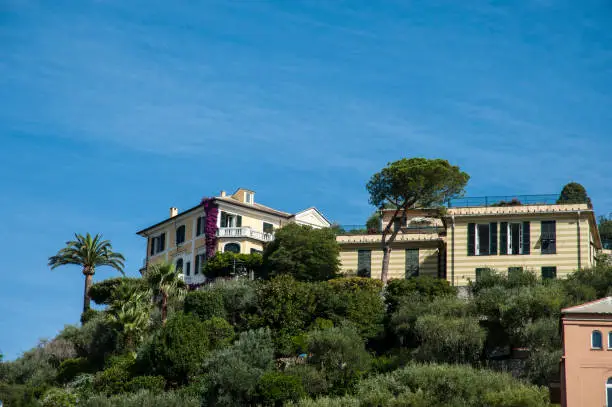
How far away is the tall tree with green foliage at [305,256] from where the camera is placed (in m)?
75.4

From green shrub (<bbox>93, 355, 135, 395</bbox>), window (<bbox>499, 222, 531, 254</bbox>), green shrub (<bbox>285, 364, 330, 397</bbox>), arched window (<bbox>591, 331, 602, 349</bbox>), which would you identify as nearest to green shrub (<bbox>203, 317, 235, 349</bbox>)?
green shrub (<bbox>93, 355, 135, 395</bbox>)

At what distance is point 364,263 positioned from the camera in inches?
3091

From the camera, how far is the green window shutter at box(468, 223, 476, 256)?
242 feet

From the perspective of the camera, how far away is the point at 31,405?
202 ft

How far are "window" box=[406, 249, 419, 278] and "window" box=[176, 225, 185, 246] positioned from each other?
64.0 ft

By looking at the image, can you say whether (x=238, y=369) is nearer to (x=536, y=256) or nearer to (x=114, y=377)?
(x=114, y=377)

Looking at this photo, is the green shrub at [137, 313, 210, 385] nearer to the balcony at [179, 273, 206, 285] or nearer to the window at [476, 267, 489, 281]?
the balcony at [179, 273, 206, 285]

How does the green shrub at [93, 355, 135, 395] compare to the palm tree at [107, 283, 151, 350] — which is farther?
the palm tree at [107, 283, 151, 350]

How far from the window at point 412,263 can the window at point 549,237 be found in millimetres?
9253

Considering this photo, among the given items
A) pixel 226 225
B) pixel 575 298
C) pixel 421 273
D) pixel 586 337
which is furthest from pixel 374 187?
pixel 586 337

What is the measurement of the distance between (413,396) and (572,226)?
23.7m

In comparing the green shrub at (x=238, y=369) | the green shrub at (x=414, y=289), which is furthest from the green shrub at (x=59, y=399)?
the green shrub at (x=414, y=289)

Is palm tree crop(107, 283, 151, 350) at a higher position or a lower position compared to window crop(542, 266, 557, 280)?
lower

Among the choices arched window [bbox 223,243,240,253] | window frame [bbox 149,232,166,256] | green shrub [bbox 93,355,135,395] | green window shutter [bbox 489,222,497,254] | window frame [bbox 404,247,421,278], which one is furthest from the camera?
window frame [bbox 149,232,166,256]
